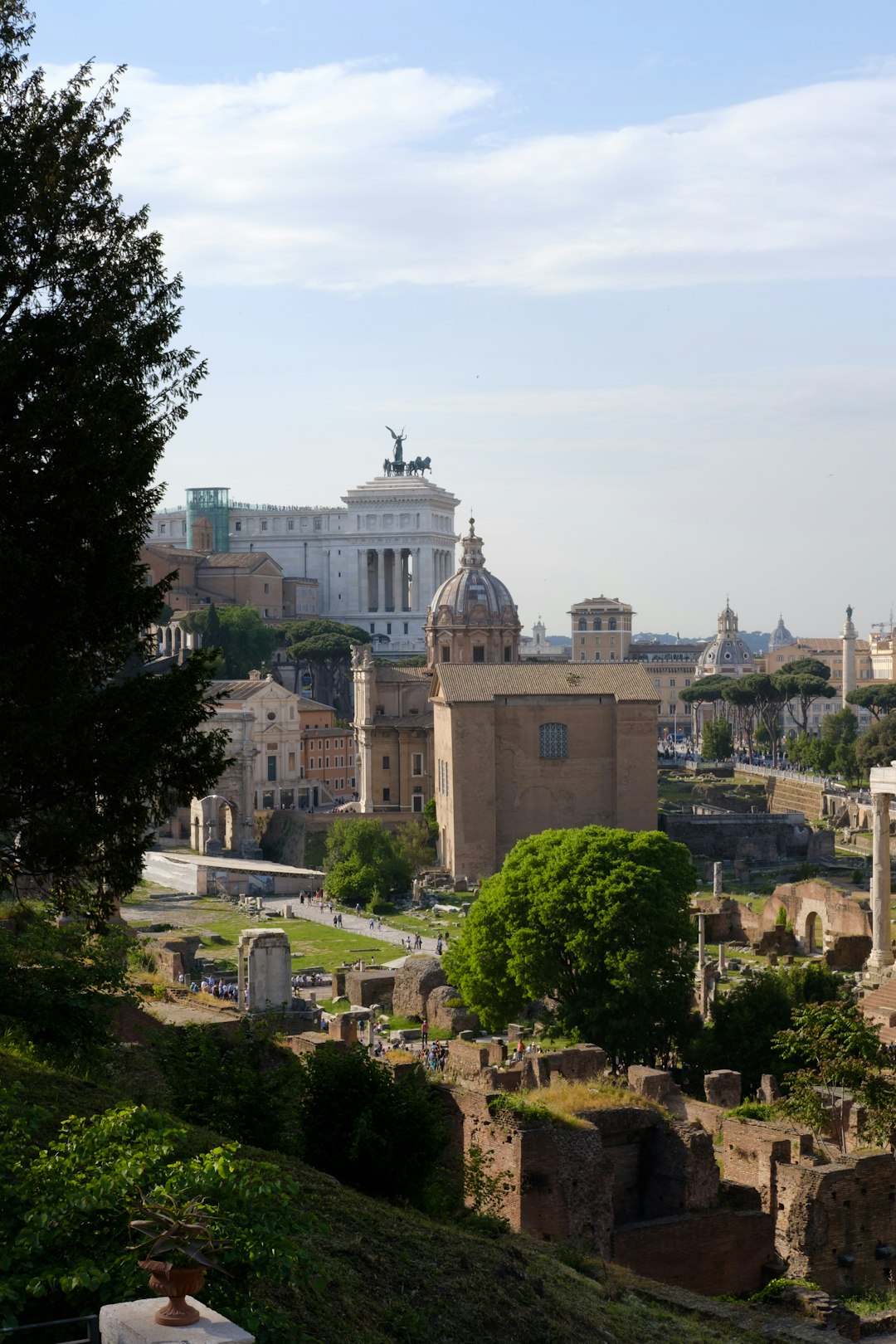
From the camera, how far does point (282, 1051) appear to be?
1441cm

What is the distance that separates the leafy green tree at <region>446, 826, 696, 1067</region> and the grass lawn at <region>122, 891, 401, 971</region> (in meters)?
8.23

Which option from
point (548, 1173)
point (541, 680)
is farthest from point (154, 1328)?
point (541, 680)

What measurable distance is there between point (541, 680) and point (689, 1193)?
3482 centimetres

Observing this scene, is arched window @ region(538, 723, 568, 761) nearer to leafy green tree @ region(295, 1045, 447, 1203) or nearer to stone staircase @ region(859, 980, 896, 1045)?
stone staircase @ region(859, 980, 896, 1045)

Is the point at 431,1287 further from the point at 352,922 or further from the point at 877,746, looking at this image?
the point at 877,746

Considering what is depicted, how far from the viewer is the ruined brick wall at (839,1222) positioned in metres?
15.3

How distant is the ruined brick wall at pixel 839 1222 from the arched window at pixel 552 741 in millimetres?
33097

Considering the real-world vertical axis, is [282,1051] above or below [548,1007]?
above

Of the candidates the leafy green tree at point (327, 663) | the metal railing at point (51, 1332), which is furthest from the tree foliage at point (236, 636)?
the metal railing at point (51, 1332)

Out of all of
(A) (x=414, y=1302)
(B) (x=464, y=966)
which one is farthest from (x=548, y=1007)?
(A) (x=414, y=1302)

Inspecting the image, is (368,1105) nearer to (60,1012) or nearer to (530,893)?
(60,1012)

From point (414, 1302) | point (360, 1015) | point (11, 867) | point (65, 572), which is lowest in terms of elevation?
point (360, 1015)

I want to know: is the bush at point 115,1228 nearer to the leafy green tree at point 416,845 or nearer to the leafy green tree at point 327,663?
the leafy green tree at point 416,845

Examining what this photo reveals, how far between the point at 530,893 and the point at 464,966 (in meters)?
1.63
